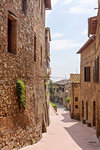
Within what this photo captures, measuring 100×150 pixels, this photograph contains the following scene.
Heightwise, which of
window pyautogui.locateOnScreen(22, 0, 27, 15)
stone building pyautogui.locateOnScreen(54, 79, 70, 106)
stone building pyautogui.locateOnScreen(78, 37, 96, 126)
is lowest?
stone building pyautogui.locateOnScreen(54, 79, 70, 106)

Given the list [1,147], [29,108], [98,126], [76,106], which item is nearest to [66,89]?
[76,106]

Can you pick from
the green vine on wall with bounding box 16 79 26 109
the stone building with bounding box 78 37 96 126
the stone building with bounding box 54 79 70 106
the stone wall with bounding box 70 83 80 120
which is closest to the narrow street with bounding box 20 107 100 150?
the stone building with bounding box 78 37 96 126

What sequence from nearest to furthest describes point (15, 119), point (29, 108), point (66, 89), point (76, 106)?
point (15, 119), point (29, 108), point (76, 106), point (66, 89)

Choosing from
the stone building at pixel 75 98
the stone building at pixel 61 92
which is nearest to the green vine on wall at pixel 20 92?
the stone building at pixel 75 98

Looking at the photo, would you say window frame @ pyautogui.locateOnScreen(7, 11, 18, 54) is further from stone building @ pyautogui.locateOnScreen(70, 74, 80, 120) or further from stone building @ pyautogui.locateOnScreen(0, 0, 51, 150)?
stone building @ pyautogui.locateOnScreen(70, 74, 80, 120)

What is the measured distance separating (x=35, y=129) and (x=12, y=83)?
3.69 m

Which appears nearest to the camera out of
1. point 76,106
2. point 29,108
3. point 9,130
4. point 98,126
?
point 9,130

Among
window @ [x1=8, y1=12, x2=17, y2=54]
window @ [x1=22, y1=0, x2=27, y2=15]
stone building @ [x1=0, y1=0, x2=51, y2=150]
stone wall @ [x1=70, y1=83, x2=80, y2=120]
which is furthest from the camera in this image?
stone wall @ [x1=70, y1=83, x2=80, y2=120]

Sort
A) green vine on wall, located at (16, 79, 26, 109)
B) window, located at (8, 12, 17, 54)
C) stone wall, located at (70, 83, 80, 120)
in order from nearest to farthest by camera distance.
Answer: window, located at (8, 12, 17, 54) → green vine on wall, located at (16, 79, 26, 109) → stone wall, located at (70, 83, 80, 120)

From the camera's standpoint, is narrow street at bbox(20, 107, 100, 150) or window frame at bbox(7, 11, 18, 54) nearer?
window frame at bbox(7, 11, 18, 54)

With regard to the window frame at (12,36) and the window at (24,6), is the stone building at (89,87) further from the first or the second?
the window frame at (12,36)

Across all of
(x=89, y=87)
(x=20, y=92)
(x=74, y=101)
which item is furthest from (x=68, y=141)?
(x=74, y=101)

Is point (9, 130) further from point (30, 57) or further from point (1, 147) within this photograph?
point (30, 57)

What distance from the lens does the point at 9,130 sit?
229 inches
